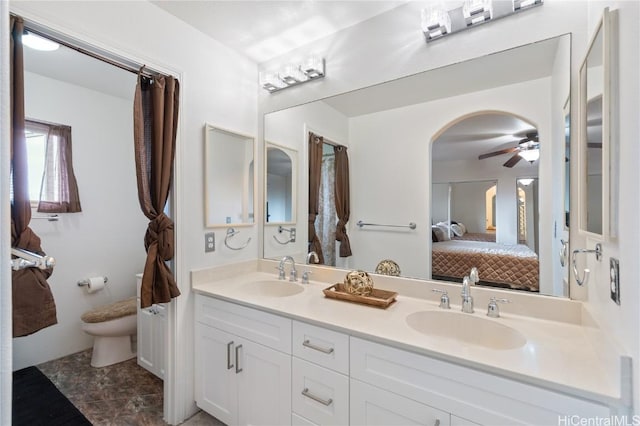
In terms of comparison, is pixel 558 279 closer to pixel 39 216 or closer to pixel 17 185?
pixel 17 185

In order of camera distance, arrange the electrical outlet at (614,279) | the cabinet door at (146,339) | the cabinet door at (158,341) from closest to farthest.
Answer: the electrical outlet at (614,279) < the cabinet door at (158,341) < the cabinet door at (146,339)

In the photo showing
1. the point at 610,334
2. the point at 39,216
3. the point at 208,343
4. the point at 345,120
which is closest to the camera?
the point at 610,334

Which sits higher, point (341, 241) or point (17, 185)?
point (17, 185)

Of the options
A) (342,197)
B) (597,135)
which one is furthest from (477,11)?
(342,197)

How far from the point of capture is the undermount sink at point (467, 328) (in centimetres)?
118

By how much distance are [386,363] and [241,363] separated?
839 mm

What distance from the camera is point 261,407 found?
4.79 ft

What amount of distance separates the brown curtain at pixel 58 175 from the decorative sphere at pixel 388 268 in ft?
8.76

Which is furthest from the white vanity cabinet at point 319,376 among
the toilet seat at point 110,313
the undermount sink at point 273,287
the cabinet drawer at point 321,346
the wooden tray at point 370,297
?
the toilet seat at point 110,313

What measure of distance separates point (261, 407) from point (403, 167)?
4.99 ft

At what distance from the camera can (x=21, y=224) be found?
1.20 meters

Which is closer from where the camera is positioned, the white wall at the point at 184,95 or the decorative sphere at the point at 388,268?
the white wall at the point at 184,95

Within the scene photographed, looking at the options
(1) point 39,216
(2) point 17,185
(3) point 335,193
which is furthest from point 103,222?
(3) point 335,193

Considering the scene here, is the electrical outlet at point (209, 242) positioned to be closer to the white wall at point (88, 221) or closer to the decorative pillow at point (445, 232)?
the decorative pillow at point (445, 232)
